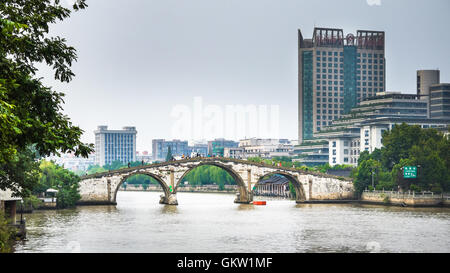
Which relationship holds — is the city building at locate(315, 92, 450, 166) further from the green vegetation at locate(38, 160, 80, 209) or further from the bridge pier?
the green vegetation at locate(38, 160, 80, 209)

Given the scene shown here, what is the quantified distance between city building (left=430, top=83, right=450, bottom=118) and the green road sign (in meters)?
84.0

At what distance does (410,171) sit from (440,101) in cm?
8566

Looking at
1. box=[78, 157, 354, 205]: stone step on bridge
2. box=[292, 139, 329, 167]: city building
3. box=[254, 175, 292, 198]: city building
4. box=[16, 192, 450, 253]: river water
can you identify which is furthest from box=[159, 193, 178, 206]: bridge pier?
box=[292, 139, 329, 167]: city building

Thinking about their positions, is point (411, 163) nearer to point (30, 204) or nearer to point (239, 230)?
point (239, 230)

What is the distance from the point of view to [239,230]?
5578cm

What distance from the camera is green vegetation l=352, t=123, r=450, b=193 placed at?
8506 centimetres

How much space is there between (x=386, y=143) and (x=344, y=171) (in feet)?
92.4

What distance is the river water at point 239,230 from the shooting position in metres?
44.9

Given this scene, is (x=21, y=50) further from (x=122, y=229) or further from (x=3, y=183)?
(x=122, y=229)

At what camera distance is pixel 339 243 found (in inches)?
1861

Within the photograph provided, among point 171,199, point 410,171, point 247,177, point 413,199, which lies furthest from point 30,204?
point 410,171
